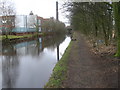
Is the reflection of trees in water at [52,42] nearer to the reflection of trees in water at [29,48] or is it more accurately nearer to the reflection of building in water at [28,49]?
the reflection of trees in water at [29,48]

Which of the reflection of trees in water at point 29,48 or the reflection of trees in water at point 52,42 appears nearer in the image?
the reflection of trees in water at point 29,48

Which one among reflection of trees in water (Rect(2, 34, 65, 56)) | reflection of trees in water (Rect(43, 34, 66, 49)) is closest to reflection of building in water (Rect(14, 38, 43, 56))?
reflection of trees in water (Rect(2, 34, 65, 56))

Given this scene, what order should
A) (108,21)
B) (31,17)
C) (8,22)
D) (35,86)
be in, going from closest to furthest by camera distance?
Answer: 1. (35,86)
2. (108,21)
3. (8,22)
4. (31,17)

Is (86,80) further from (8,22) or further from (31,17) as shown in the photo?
(31,17)

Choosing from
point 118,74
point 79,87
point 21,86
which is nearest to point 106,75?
point 118,74

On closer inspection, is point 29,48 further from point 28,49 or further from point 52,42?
point 52,42

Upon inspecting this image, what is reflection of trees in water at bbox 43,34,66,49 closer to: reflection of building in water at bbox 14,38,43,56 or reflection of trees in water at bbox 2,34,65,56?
reflection of trees in water at bbox 2,34,65,56

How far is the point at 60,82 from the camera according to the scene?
614cm

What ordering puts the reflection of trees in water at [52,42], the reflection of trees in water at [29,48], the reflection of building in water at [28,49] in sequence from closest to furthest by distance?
the reflection of building in water at [28,49]
the reflection of trees in water at [29,48]
the reflection of trees in water at [52,42]

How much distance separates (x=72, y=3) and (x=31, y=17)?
45.4 m

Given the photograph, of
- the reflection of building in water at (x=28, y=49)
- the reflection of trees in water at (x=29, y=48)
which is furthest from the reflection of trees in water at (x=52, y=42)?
the reflection of building in water at (x=28, y=49)

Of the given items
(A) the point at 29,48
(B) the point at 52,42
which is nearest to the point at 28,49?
(A) the point at 29,48

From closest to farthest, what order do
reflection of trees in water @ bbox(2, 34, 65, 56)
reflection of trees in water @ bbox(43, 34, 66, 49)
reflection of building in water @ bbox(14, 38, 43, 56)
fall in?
1. reflection of building in water @ bbox(14, 38, 43, 56)
2. reflection of trees in water @ bbox(2, 34, 65, 56)
3. reflection of trees in water @ bbox(43, 34, 66, 49)

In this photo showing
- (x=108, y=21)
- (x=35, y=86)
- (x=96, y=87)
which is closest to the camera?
(x=96, y=87)
